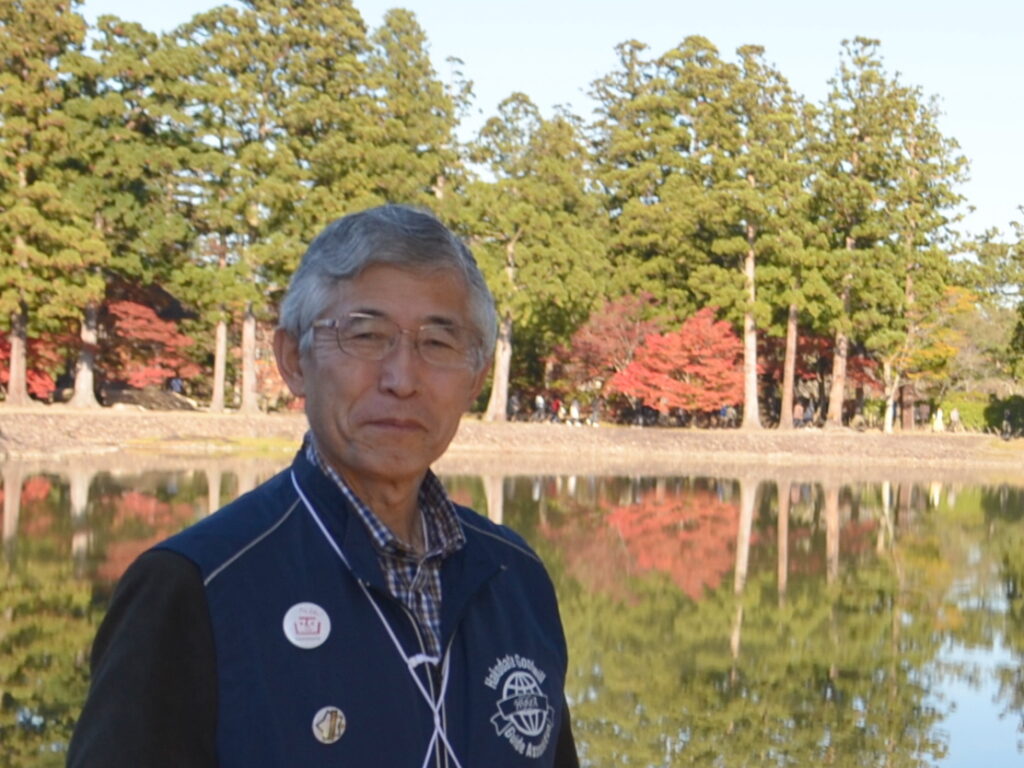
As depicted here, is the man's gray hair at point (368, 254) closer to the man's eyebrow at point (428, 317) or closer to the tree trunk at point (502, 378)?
the man's eyebrow at point (428, 317)

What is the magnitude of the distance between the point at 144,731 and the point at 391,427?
0.50 metres

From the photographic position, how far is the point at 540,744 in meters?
1.72

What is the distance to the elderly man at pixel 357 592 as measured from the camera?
148 centimetres

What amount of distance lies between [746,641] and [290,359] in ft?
25.8

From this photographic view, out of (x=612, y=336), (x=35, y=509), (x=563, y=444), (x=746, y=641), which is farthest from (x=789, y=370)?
(x=746, y=641)

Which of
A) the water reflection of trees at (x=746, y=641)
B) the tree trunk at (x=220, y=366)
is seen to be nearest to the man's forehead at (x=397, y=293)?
the water reflection of trees at (x=746, y=641)

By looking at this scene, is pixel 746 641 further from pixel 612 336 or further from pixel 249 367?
pixel 612 336

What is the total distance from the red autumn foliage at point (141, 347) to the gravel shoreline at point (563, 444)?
2.18 m

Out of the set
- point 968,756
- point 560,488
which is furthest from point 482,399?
point 968,756

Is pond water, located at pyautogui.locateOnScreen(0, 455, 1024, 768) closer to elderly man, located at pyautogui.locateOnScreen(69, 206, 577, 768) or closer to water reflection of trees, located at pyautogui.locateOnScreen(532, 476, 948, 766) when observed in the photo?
water reflection of trees, located at pyautogui.locateOnScreen(532, 476, 948, 766)

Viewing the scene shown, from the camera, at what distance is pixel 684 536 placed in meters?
14.6

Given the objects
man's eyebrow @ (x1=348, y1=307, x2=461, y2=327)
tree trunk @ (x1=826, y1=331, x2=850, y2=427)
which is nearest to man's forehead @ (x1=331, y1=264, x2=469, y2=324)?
man's eyebrow @ (x1=348, y1=307, x2=461, y2=327)

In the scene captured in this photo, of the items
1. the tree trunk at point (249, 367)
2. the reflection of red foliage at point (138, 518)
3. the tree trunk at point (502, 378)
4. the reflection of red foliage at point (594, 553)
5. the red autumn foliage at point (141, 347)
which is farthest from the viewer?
the tree trunk at point (502, 378)

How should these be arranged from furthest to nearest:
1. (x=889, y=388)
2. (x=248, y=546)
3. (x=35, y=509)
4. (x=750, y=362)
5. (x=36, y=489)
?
(x=889, y=388)
(x=750, y=362)
(x=36, y=489)
(x=35, y=509)
(x=248, y=546)
